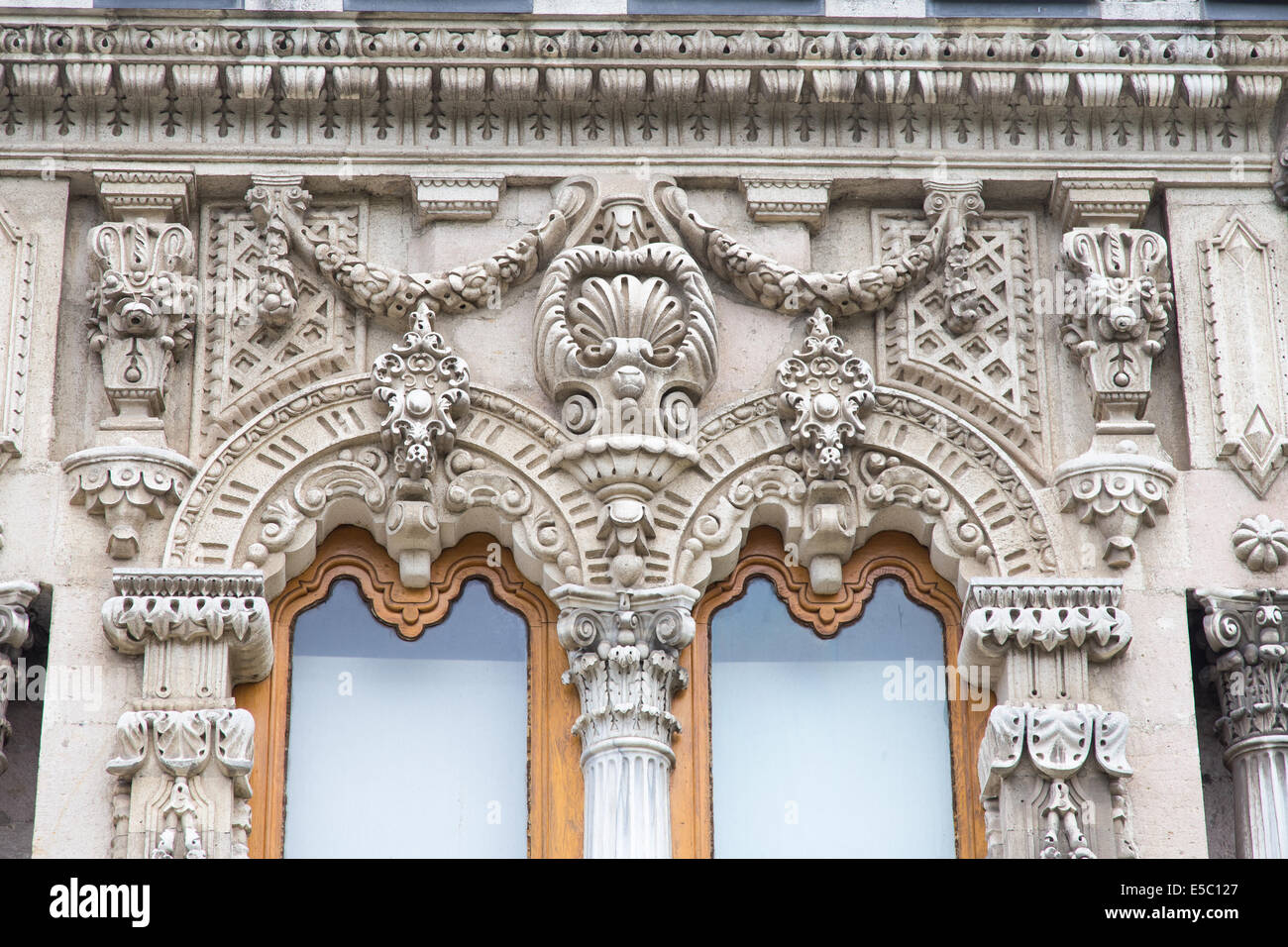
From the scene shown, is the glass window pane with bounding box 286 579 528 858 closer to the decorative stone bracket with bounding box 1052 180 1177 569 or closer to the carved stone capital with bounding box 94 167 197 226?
the carved stone capital with bounding box 94 167 197 226

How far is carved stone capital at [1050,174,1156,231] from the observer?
16469 mm

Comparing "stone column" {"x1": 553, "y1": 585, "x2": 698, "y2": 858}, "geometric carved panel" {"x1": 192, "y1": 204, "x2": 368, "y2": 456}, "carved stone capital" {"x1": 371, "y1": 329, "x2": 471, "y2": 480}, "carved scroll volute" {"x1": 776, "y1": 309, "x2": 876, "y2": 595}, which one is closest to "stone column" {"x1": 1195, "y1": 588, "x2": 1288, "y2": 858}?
"carved scroll volute" {"x1": 776, "y1": 309, "x2": 876, "y2": 595}

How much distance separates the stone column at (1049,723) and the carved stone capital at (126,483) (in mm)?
4242

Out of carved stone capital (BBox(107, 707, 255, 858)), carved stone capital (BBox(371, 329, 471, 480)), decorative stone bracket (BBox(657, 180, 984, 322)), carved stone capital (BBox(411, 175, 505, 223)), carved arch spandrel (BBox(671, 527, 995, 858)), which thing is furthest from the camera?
carved stone capital (BBox(411, 175, 505, 223))

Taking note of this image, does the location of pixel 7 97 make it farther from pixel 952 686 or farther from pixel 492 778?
pixel 952 686

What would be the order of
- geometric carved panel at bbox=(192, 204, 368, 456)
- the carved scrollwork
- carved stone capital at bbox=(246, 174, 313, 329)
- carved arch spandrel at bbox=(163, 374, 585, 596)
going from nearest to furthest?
1. carved arch spandrel at bbox=(163, 374, 585, 596)
2. the carved scrollwork
3. geometric carved panel at bbox=(192, 204, 368, 456)
4. carved stone capital at bbox=(246, 174, 313, 329)

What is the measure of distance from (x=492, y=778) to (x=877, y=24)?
15.5 ft

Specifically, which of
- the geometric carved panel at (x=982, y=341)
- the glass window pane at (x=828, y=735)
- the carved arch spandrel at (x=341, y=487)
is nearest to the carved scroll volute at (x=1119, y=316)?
the geometric carved panel at (x=982, y=341)

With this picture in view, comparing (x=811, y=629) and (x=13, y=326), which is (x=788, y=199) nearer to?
(x=811, y=629)

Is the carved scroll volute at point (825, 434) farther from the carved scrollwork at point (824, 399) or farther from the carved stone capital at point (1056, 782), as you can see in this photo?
the carved stone capital at point (1056, 782)

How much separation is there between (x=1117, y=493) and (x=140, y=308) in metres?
5.27

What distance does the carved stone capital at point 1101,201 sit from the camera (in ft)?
54.0

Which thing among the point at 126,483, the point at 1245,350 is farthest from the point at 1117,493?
the point at 126,483

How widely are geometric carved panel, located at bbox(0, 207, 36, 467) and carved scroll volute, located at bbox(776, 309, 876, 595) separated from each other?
13.3 feet
